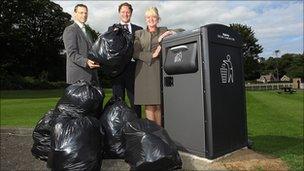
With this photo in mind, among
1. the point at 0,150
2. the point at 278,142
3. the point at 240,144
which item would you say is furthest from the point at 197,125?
the point at 0,150

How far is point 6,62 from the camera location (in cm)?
5481

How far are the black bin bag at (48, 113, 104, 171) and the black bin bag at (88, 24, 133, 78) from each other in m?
0.70

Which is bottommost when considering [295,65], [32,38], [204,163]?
[204,163]

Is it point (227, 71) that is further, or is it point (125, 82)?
point (125, 82)

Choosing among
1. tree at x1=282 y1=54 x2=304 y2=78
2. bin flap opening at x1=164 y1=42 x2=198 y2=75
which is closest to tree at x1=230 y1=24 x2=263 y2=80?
tree at x1=282 y1=54 x2=304 y2=78

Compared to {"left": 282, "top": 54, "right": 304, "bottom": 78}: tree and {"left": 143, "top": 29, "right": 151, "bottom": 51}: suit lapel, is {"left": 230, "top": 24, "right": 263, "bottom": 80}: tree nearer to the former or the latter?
{"left": 282, "top": 54, "right": 304, "bottom": 78}: tree

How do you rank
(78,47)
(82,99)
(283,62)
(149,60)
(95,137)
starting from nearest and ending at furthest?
(95,137) → (82,99) → (78,47) → (149,60) → (283,62)

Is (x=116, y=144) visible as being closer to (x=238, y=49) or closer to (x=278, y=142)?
(x=238, y=49)

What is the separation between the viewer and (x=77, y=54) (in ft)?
17.4

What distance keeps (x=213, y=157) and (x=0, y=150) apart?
3972mm

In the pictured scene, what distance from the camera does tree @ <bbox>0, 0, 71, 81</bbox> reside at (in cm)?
5509

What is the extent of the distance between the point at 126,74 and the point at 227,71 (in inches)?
52.5

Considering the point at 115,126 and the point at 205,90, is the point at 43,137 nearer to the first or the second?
the point at 115,126

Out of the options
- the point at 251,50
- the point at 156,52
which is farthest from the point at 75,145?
the point at 251,50
